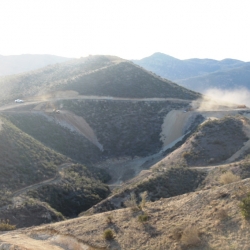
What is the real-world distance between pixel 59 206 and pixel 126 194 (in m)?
6.42

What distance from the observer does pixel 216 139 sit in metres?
41.7

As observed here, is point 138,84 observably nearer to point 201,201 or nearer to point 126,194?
point 126,194

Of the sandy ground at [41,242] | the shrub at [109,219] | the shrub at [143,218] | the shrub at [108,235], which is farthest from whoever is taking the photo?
the shrub at [109,219]

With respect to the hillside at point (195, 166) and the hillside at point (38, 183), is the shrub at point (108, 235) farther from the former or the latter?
the hillside at point (195, 166)

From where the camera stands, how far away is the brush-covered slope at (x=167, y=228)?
12221 mm

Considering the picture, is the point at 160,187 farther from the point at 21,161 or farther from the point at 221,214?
the point at 221,214

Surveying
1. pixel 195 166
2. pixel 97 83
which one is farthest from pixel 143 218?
pixel 97 83

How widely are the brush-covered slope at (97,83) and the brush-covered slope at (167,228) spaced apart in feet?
170

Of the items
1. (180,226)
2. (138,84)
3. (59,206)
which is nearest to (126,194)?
(59,206)

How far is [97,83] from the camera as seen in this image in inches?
2916

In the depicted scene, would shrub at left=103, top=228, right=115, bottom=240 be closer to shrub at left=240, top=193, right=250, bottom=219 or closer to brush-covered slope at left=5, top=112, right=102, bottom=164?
shrub at left=240, top=193, right=250, bottom=219

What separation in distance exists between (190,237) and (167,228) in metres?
2.12

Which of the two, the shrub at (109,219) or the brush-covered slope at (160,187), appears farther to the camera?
the brush-covered slope at (160,187)

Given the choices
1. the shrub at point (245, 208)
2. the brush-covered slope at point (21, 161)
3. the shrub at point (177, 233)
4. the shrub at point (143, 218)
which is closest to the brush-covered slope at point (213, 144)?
the brush-covered slope at point (21, 161)
